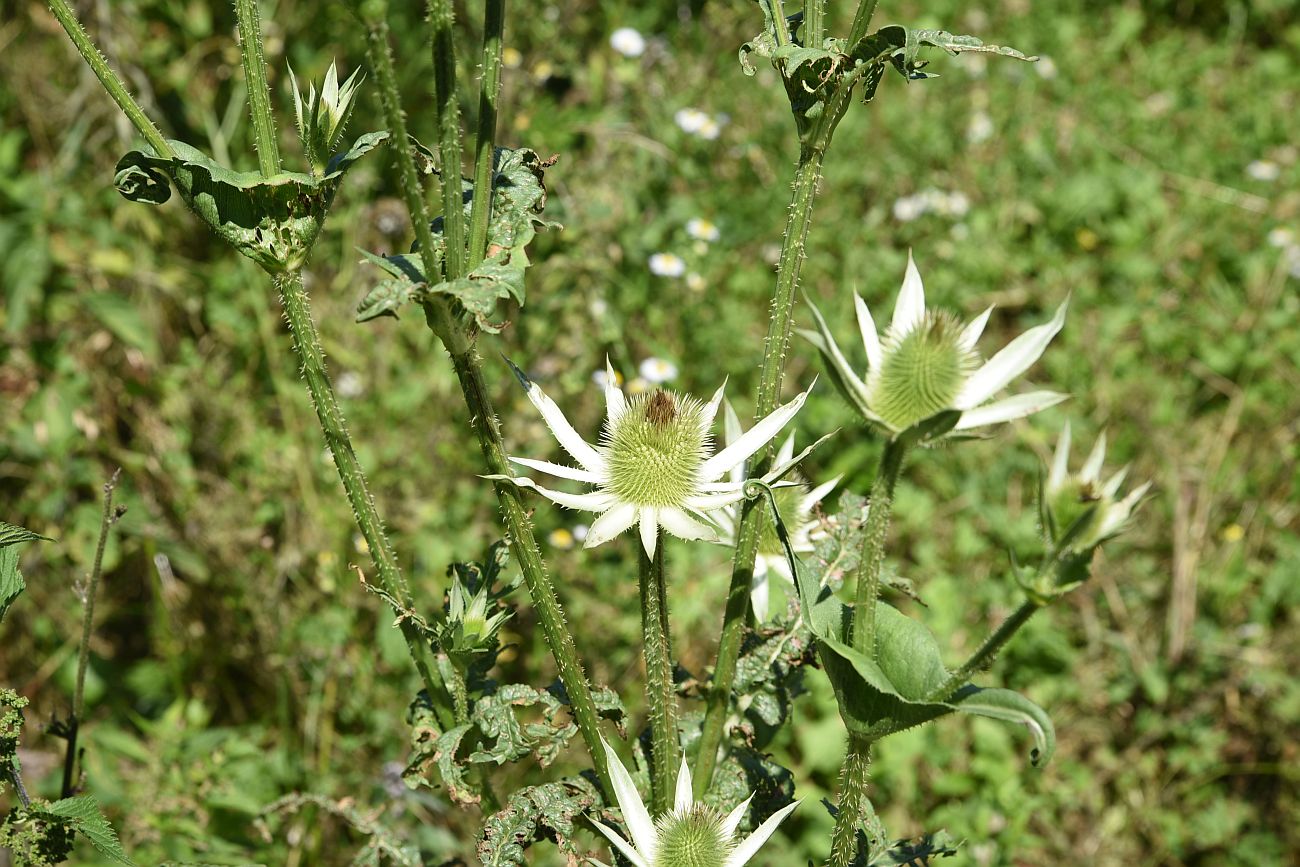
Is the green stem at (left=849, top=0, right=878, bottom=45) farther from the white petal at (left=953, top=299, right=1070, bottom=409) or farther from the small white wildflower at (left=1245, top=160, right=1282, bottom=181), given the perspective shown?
the small white wildflower at (left=1245, top=160, right=1282, bottom=181)

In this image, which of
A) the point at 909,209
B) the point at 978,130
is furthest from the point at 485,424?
the point at 978,130

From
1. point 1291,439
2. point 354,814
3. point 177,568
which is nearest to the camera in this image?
point 354,814

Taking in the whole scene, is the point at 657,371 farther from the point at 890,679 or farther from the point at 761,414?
the point at 890,679

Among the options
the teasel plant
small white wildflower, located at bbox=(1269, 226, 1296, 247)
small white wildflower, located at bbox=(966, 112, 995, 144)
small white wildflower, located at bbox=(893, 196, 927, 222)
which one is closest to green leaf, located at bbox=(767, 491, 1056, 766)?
the teasel plant

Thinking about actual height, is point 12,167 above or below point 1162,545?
above

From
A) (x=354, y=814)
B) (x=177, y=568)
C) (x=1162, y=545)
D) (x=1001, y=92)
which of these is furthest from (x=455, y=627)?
(x=1001, y=92)

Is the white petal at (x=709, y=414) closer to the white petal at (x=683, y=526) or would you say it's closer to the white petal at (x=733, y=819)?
the white petal at (x=683, y=526)

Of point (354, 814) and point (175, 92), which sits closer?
point (354, 814)

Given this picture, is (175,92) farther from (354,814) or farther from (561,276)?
(354,814)
